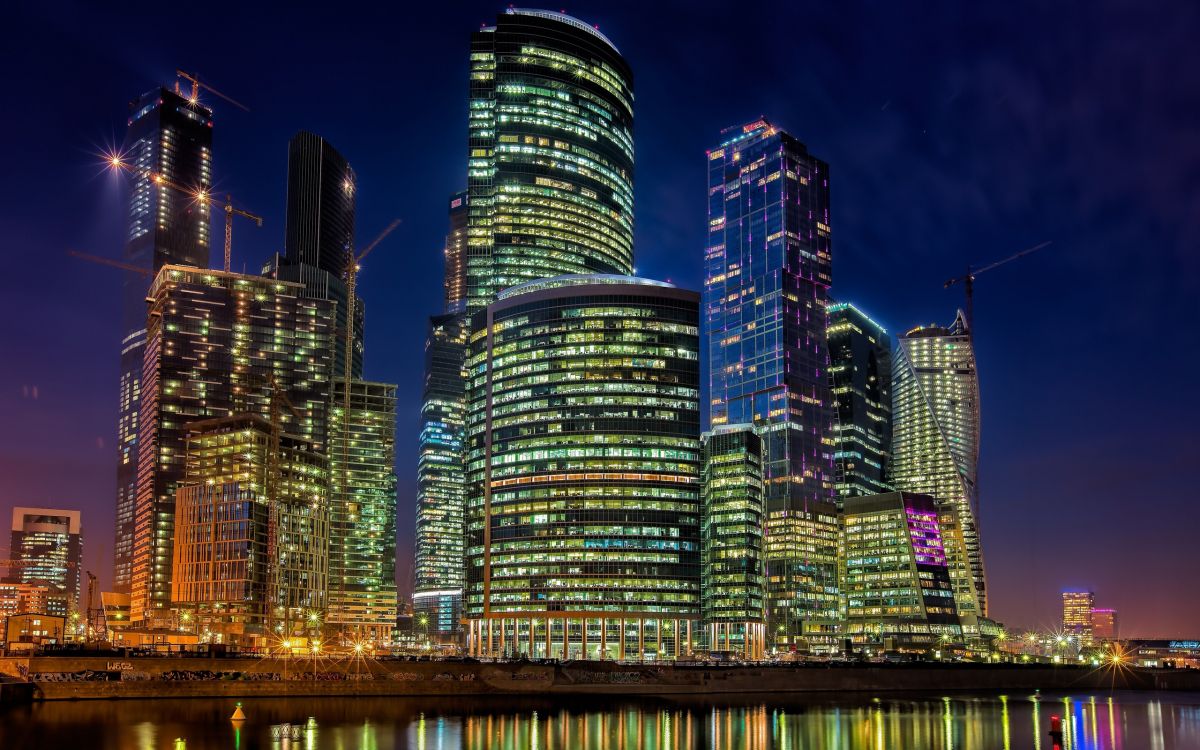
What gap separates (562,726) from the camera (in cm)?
14275

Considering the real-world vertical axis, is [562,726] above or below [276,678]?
below

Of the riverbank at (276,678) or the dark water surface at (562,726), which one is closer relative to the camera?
the dark water surface at (562,726)

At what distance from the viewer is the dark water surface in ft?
400

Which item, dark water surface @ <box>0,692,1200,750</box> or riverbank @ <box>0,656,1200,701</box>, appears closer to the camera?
dark water surface @ <box>0,692,1200,750</box>

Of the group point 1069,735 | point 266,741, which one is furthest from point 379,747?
point 1069,735

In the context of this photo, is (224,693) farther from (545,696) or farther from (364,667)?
(545,696)

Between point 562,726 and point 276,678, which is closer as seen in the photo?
point 562,726

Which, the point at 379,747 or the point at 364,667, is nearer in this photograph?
the point at 379,747

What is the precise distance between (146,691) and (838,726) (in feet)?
342

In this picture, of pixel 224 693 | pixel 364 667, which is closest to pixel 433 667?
pixel 364 667

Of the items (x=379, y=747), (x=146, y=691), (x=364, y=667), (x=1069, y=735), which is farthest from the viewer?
(x=364, y=667)

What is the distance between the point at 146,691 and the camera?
16838cm

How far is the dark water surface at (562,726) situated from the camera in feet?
400

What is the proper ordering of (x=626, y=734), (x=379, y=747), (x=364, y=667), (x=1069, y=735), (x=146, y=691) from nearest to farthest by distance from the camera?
(x=379, y=747) → (x=626, y=734) → (x=1069, y=735) → (x=146, y=691) → (x=364, y=667)
